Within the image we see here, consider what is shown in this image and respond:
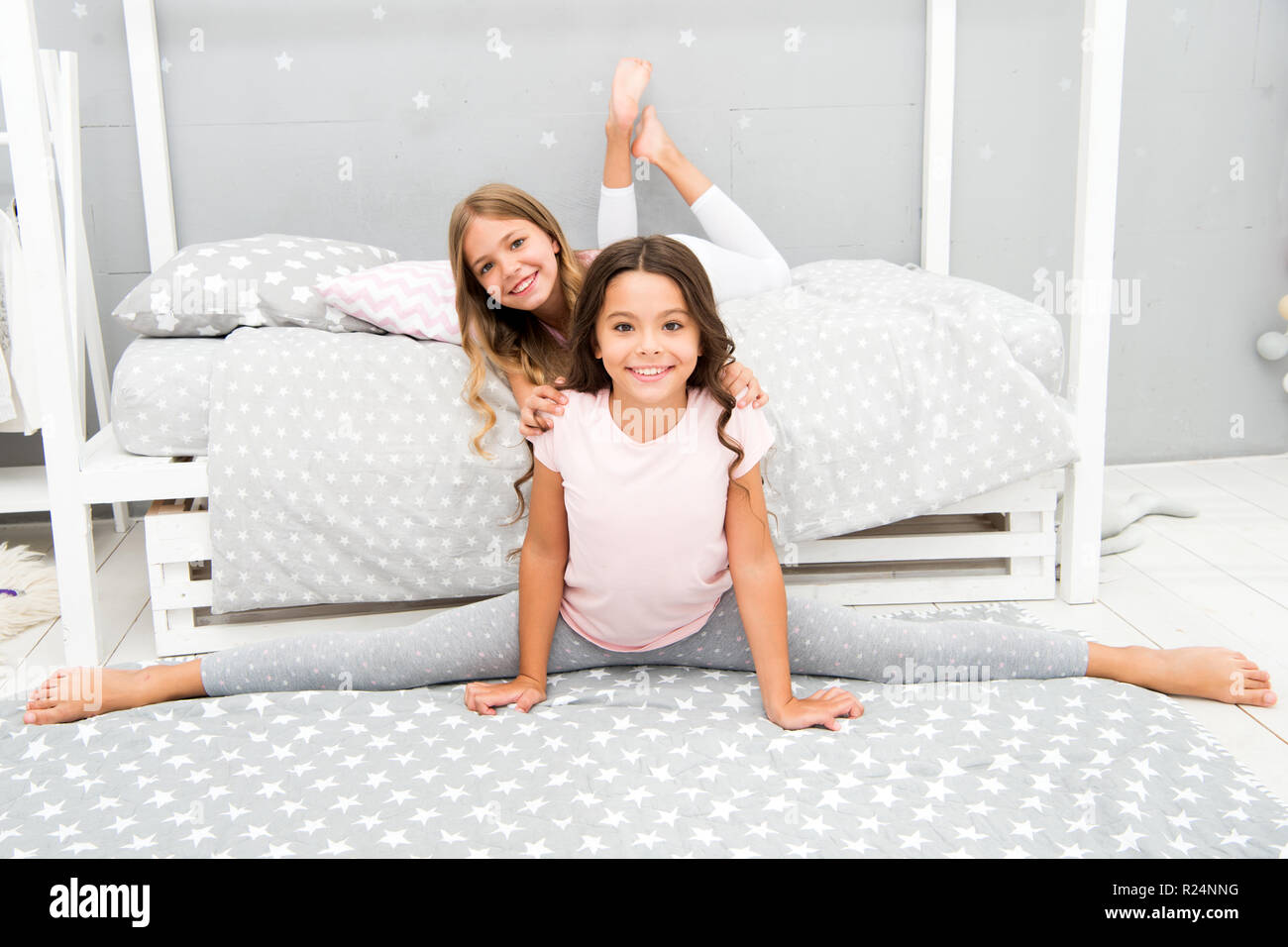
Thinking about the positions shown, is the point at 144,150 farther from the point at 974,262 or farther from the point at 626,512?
the point at 974,262

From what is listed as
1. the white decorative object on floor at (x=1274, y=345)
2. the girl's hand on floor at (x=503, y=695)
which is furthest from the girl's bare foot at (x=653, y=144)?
the white decorative object on floor at (x=1274, y=345)

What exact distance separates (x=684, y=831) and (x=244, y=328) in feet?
3.51

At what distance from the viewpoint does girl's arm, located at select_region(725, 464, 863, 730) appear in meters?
1.27

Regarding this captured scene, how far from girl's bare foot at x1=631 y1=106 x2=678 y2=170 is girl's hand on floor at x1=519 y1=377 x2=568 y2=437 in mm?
995

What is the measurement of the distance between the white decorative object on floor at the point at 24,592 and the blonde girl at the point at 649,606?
42cm

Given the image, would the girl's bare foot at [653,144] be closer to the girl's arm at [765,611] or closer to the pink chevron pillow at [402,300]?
the pink chevron pillow at [402,300]

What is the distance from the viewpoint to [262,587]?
154cm

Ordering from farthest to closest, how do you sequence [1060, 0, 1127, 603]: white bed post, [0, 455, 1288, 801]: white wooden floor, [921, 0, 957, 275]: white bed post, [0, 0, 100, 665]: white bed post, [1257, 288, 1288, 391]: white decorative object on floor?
1. [1257, 288, 1288, 391]: white decorative object on floor
2. [921, 0, 957, 275]: white bed post
3. [1060, 0, 1127, 603]: white bed post
4. [0, 0, 100, 665]: white bed post
5. [0, 455, 1288, 801]: white wooden floor

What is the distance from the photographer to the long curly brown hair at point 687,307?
1.24 meters

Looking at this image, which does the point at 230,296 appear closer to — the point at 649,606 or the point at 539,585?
the point at 539,585

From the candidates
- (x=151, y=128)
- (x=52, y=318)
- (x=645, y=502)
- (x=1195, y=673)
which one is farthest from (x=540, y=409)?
(x=151, y=128)

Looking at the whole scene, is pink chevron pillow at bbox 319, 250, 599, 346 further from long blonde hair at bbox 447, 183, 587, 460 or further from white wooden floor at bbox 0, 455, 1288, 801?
white wooden floor at bbox 0, 455, 1288, 801

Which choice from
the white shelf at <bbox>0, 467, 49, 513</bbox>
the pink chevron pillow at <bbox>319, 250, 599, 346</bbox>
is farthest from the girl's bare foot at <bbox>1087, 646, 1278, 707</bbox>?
the white shelf at <bbox>0, 467, 49, 513</bbox>

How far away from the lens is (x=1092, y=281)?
1.65m
